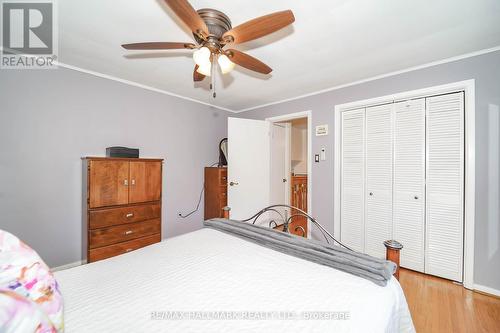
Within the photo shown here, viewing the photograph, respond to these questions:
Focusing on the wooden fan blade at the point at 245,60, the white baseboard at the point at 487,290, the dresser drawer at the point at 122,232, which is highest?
the wooden fan blade at the point at 245,60

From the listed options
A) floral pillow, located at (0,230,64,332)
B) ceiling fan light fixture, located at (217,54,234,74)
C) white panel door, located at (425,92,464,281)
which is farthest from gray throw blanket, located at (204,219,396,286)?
white panel door, located at (425,92,464,281)

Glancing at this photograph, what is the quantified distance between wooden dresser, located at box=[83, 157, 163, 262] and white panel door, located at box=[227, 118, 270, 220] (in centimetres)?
117

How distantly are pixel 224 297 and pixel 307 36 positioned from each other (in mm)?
2044

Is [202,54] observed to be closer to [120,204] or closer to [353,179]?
[120,204]

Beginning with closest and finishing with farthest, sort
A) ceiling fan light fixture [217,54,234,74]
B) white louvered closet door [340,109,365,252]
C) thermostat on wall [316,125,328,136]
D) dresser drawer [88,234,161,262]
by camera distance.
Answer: ceiling fan light fixture [217,54,234,74] → dresser drawer [88,234,161,262] → white louvered closet door [340,109,365,252] → thermostat on wall [316,125,328,136]

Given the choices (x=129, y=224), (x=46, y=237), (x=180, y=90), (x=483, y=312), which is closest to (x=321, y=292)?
(x=483, y=312)

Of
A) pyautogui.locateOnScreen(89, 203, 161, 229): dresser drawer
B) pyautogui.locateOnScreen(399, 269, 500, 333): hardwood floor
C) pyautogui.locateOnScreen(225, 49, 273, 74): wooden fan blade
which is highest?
pyautogui.locateOnScreen(225, 49, 273, 74): wooden fan blade

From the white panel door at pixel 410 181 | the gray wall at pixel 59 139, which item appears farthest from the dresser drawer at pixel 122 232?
the white panel door at pixel 410 181

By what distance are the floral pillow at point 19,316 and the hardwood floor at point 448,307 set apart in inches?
90.3

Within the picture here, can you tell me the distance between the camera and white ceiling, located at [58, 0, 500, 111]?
1.50 metres

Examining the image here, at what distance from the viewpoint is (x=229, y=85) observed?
2994 mm

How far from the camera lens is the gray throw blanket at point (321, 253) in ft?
3.68

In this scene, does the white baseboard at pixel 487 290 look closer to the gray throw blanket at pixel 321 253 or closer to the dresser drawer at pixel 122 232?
the gray throw blanket at pixel 321 253

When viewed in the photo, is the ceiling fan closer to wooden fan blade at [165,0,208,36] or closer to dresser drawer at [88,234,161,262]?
wooden fan blade at [165,0,208,36]
